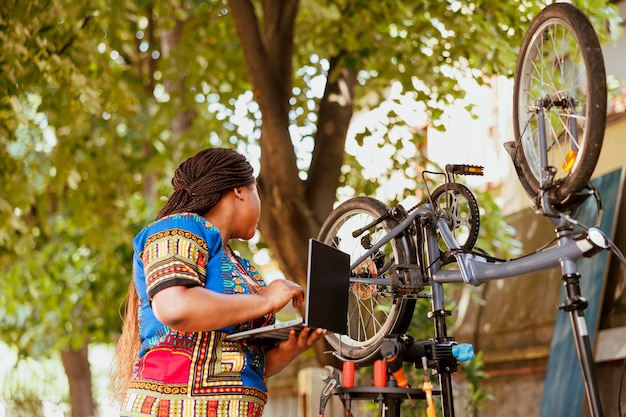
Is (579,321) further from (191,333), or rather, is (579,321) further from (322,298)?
(191,333)

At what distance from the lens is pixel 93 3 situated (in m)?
8.10

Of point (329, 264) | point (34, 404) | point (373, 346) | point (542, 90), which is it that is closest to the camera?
point (329, 264)

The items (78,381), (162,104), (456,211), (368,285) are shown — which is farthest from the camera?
(78,381)

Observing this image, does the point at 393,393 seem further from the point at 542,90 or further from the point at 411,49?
the point at 411,49

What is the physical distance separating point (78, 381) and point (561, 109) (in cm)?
1023

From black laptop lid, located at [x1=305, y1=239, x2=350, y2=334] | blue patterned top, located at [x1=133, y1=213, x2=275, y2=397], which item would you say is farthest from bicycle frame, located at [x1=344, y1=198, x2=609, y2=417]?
blue patterned top, located at [x1=133, y1=213, x2=275, y2=397]

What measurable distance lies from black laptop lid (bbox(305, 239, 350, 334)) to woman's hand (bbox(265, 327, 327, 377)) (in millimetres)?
58

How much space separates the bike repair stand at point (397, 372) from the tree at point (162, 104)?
3638 mm

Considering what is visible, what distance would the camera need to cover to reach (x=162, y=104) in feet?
31.3

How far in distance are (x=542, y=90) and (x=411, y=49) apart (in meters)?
5.04

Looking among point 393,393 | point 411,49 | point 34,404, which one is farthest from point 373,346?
point 34,404

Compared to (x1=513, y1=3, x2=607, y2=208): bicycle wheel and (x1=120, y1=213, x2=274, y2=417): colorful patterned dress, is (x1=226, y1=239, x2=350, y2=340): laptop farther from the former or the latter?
(x1=513, y1=3, x2=607, y2=208): bicycle wheel

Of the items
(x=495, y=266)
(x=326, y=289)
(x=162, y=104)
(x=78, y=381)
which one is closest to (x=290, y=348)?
(x=326, y=289)

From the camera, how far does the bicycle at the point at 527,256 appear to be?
267cm
